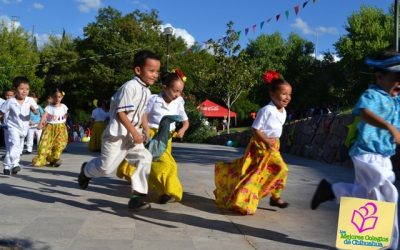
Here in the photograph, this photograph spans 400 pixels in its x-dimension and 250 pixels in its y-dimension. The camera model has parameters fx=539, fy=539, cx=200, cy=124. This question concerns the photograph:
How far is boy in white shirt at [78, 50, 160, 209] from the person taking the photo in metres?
5.66

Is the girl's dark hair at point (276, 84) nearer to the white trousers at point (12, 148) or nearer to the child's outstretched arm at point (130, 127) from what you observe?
the child's outstretched arm at point (130, 127)

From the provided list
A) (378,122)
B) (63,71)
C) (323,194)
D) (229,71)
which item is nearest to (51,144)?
(323,194)

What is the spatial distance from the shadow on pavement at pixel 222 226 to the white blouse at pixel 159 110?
4.67 ft

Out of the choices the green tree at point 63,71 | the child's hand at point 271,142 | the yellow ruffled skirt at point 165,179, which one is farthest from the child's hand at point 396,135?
the green tree at point 63,71

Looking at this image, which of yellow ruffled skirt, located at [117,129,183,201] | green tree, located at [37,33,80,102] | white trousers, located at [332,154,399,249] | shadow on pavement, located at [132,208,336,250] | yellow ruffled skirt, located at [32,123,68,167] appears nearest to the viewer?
white trousers, located at [332,154,399,249]

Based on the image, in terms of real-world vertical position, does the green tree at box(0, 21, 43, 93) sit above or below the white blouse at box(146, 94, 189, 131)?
above

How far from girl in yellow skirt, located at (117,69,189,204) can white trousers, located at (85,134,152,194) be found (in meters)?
0.47

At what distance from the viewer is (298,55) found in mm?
70750

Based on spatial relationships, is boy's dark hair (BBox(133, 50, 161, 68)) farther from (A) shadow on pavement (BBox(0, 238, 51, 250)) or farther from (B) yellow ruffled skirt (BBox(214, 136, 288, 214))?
(A) shadow on pavement (BBox(0, 238, 51, 250))

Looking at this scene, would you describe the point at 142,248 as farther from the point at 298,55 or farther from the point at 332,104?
the point at 298,55

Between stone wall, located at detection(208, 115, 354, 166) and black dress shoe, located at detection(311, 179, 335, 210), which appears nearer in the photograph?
black dress shoe, located at detection(311, 179, 335, 210)

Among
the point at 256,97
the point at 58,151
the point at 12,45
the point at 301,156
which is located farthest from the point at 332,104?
the point at 58,151

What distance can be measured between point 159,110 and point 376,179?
3444 millimetres

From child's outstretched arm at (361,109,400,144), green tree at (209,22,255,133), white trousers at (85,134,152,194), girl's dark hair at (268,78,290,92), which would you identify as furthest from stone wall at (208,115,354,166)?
green tree at (209,22,255,133)
